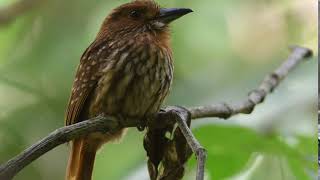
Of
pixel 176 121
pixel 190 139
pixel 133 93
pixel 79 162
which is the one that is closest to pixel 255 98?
pixel 133 93

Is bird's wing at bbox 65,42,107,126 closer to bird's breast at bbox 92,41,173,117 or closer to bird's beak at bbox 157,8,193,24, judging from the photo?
bird's breast at bbox 92,41,173,117

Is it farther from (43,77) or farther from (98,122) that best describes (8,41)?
(98,122)

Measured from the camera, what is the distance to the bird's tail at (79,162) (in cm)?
229

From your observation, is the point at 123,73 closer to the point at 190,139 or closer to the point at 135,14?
the point at 135,14

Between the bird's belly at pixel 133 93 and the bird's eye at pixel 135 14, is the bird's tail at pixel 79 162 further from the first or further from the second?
the bird's eye at pixel 135 14

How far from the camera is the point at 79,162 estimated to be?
229 cm

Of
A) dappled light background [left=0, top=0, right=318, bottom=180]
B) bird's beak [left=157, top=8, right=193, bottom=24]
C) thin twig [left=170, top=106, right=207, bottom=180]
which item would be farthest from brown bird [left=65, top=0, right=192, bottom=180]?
thin twig [left=170, top=106, right=207, bottom=180]

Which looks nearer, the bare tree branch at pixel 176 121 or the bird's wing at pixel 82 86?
the bare tree branch at pixel 176 121

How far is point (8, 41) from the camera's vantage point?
2.84 metres

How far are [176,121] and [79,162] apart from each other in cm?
68

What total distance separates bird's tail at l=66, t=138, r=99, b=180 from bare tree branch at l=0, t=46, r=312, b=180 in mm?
285

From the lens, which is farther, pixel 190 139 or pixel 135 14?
pixel 135 14

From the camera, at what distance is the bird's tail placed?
2.29m

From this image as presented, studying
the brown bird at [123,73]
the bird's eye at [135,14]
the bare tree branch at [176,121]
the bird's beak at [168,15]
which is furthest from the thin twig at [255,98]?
the bird's eye at [135,14]
